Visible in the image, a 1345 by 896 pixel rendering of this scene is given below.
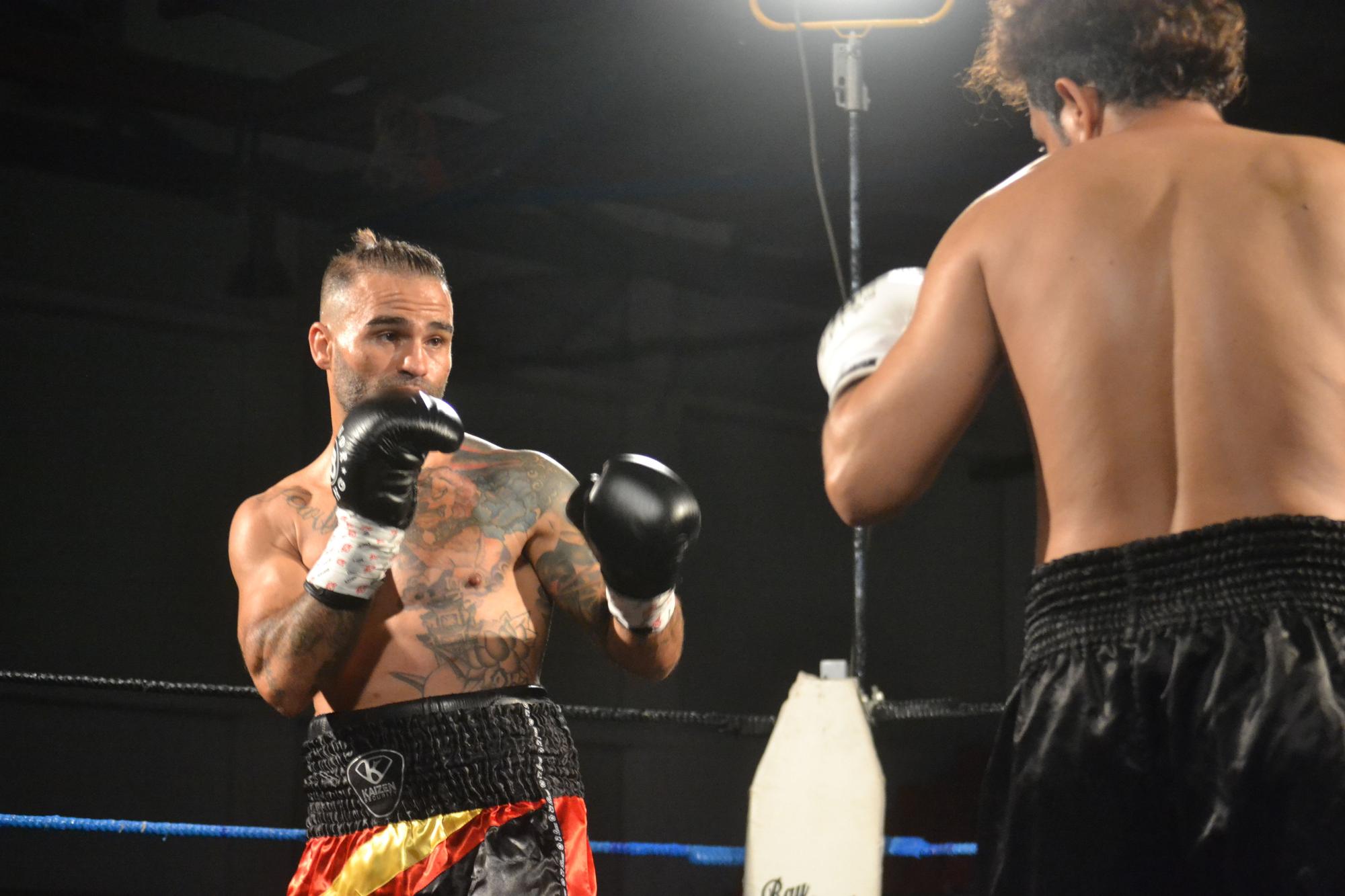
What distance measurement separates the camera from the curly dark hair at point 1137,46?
4.03 feet

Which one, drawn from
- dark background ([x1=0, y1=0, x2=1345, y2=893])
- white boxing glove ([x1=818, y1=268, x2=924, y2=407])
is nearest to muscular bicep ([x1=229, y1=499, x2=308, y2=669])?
white boxing glove ([x1=818, y1=268, x2=924, y2=407])

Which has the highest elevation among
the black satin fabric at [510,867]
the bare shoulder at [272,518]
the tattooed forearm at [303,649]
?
the bare shoulder at [272,518]

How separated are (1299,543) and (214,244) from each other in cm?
422

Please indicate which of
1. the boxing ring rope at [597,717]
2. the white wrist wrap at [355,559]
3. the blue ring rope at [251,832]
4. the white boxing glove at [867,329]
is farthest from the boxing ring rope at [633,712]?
the white boxing glove at [867,329]

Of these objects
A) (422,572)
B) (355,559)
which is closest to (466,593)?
(422,572)

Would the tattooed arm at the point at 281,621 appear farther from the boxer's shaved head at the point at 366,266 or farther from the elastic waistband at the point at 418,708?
the boxer's shaved head at the point at 366,266

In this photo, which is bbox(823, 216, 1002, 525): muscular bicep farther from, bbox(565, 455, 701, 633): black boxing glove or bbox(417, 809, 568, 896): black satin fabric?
bbox(417, 809, 568, 896): black satin fabric

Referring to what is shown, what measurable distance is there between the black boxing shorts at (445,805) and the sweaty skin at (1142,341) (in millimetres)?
759

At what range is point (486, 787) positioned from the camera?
1.78m

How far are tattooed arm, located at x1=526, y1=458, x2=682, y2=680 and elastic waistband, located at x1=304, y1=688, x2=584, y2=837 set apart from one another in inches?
6.2

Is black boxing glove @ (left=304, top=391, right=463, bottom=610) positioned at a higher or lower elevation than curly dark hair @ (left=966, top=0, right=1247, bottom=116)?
lower

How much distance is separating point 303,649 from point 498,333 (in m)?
3.77

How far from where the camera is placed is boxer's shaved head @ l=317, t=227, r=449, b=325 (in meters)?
2.05

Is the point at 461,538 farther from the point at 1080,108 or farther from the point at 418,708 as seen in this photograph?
the point at 1080,108
